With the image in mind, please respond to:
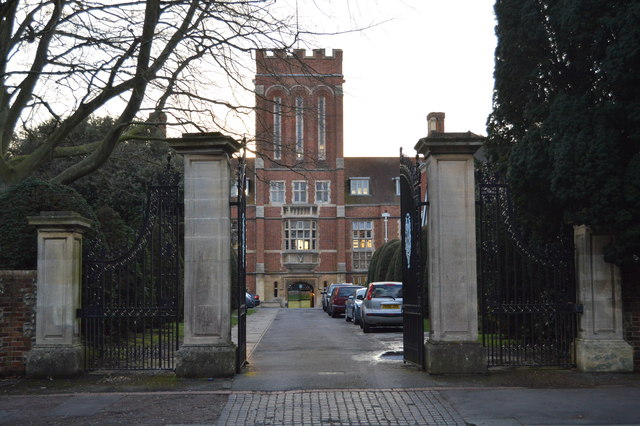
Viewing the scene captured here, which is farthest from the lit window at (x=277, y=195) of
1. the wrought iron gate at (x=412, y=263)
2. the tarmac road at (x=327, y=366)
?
the wrought iron gate at (x=412, y=263)

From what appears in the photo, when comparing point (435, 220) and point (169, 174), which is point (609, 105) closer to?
point (435, 220)

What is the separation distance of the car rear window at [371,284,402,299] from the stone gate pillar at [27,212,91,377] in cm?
1193

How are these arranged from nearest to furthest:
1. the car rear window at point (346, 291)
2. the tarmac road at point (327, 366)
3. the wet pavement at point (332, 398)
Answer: the wet pavement at point (332, 398) → the tarmac road at point (327, 366) → the car rear window at point (346, 291)

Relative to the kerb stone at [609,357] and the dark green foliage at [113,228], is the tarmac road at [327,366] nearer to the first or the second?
the kerb stone at [609,357]

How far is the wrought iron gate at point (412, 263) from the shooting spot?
10945 mm

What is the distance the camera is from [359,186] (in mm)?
64062

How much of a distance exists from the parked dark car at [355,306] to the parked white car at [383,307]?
Answer: 8.32 feet

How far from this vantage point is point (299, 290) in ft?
224

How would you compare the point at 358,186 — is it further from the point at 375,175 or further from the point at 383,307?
the point at 383,307

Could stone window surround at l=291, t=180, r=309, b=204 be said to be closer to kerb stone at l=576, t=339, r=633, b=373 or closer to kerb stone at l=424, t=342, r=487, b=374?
kerb stone at l=424, t=342, r=487, b=374

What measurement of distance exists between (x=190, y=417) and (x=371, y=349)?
8094 millimetres

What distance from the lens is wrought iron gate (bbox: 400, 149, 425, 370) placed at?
10945 mm

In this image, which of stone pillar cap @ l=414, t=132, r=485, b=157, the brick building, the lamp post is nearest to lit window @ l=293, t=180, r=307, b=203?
the brick building

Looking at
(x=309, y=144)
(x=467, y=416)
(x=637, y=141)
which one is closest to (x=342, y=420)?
(x=467, y=416)
